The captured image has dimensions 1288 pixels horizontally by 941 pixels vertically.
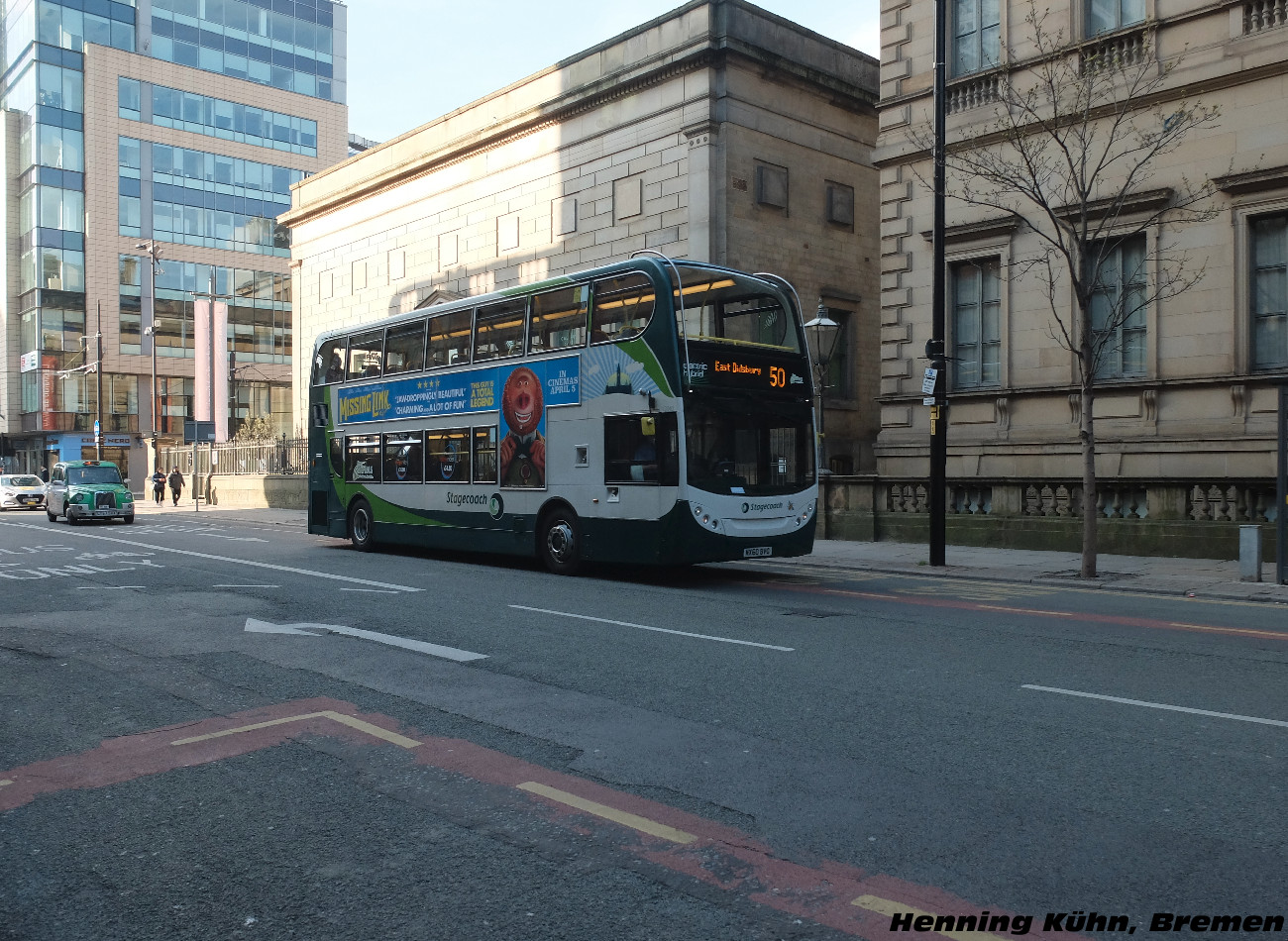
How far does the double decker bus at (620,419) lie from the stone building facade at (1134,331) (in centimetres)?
657

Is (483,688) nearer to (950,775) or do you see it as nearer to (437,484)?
(950,775)

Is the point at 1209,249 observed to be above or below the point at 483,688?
above

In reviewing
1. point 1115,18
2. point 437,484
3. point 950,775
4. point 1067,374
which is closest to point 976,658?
point 950,775

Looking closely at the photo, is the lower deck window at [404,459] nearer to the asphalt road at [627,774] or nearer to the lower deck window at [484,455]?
the lower deck window at [484,455]

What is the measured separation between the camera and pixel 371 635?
9992 millimetres

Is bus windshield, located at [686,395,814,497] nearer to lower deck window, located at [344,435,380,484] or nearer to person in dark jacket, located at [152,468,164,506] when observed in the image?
lower deck window, located at [344,435,380,484]

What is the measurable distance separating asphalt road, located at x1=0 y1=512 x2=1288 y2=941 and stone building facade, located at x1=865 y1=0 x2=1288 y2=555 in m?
8.26

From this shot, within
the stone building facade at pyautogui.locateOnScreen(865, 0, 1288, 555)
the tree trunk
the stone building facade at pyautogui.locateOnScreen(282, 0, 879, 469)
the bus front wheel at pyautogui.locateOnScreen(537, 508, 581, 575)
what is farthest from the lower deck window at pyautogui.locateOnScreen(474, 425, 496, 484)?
the stone building facade at pyautogui.locateOnScreen(282, 0, 879, 469)

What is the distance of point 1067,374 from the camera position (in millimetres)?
20875

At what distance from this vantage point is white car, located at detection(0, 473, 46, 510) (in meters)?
45.9

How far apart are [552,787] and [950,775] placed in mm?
1981

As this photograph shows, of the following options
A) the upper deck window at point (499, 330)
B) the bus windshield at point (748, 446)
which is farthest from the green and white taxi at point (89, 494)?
the bus windshield at point (748, 446)

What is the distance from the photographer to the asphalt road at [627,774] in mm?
4008

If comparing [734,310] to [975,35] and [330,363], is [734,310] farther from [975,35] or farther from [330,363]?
[975,35]
